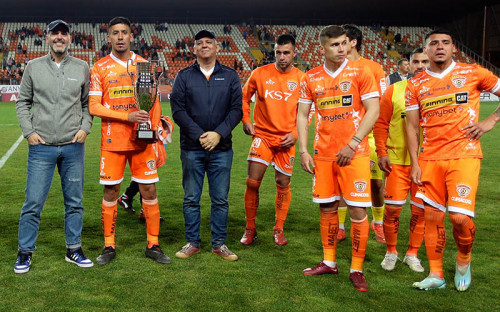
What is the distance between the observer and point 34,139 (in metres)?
4.44

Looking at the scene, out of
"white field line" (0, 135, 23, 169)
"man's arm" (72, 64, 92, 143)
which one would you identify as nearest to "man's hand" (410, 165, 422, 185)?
"man's arm" (72, 64, 92, 143)

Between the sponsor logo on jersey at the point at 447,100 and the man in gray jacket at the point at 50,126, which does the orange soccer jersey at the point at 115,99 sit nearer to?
the man in gray jacket at the point at 50,126

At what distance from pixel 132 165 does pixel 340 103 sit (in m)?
2.15

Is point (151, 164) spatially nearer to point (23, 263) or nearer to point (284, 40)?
point (23, 263)

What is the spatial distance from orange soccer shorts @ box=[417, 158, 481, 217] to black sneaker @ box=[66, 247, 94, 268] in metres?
3.14

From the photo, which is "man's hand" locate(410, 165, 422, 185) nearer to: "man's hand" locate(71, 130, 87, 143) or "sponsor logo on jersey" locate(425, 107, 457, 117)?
"sponsor logo on jersey" locate(425, 107, 457, 117)

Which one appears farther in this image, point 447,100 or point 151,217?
point 151,217

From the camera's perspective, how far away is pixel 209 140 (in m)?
4.83

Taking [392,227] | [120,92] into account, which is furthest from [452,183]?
[120,92]

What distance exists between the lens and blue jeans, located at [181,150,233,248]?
16.5ft

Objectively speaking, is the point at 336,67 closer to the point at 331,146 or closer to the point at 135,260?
the point at 331,146

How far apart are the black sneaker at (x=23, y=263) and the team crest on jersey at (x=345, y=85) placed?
325cm

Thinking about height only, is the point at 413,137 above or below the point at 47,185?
above

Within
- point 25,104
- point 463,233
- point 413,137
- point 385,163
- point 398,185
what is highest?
point 25,104
